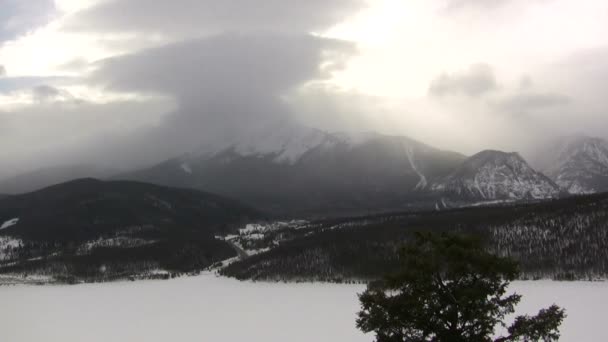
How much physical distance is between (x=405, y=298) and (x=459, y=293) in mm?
2510

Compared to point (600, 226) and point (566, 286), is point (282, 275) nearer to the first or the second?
point (566, 286)

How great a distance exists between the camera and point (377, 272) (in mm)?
163500

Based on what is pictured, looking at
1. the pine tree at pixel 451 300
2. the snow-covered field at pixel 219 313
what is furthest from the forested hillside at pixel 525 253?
the pine tree at pixel 451 300

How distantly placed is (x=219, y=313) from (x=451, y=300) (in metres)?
78.3

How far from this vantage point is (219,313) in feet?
Result: 326

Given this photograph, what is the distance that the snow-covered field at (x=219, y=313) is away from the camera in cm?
7606

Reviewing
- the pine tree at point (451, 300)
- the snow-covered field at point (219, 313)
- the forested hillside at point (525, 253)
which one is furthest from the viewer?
the forested hillside at point (525, 253)

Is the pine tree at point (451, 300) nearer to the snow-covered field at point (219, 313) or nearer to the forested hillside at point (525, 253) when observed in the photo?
the snow-covered field at point (219, 313)

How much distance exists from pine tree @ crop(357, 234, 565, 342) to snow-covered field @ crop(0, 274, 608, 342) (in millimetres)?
40806

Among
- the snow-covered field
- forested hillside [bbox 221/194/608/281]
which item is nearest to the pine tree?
the snow-covered field

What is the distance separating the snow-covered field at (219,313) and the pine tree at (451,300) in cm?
4081

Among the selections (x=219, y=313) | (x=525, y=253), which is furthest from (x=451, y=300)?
(x=525, y=253)

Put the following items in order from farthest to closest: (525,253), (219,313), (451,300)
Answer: (525,253) → (219,313) → (451,300)

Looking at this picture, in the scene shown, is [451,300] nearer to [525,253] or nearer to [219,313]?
[219,313]
